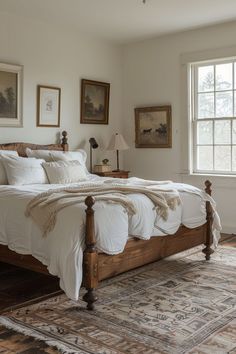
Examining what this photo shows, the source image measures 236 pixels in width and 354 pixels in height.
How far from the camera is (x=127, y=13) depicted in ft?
17.7

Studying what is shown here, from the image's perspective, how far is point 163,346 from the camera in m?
2.66

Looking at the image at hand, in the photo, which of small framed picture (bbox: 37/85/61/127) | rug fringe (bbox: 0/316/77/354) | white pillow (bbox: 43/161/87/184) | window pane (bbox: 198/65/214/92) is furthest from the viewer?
window pane (bbox: 198/65/214/92)

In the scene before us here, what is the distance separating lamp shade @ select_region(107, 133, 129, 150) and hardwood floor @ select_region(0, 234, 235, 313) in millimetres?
2638

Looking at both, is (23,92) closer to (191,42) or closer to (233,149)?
(191,42)

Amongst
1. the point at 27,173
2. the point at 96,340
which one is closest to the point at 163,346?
the point at 96,340

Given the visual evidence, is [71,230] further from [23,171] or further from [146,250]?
[23,171]

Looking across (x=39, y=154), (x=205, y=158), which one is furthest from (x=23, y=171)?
(x=205, y=158)

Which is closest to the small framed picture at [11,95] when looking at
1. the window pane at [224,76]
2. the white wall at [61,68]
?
the white wall at [61,68]

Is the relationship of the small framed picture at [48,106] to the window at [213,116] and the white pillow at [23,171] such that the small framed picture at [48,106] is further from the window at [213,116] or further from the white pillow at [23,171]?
the window at [213,116]

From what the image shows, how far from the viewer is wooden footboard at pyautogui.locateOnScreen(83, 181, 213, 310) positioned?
3148mm

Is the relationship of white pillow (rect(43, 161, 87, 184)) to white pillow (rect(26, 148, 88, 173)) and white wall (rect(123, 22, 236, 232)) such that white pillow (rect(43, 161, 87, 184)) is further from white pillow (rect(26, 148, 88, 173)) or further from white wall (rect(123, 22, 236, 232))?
white wall (rect(123, 22, 236, 232))

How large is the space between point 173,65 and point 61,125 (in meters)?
1.88

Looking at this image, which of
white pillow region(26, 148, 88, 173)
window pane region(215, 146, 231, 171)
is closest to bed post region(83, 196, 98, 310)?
white pillow region(26, 148, 88, 173)

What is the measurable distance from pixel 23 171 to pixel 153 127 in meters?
2.58
